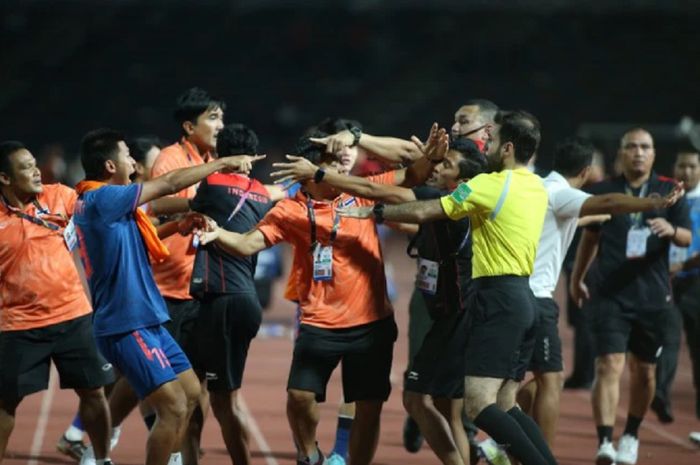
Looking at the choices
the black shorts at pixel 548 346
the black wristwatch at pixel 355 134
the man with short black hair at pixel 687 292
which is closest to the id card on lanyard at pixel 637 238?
the man with short black hair at pixel 687 292

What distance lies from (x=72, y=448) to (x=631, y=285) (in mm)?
4093

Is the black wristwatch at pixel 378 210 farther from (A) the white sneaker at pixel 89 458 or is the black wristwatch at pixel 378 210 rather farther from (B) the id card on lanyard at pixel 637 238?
(B) the id card on lanyard at pixel 637 238

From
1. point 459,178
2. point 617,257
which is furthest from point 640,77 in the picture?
point 459,178

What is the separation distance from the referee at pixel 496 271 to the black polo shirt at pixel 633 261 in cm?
287

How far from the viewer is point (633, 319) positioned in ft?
33.6

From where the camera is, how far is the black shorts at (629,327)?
1012 centimetres

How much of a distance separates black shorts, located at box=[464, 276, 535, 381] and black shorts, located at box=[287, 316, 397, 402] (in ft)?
2.49

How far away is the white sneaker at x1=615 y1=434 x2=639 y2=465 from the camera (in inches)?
386

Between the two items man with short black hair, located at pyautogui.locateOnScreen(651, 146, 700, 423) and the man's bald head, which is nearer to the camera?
the man's bald head

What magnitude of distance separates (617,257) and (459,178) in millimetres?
2625

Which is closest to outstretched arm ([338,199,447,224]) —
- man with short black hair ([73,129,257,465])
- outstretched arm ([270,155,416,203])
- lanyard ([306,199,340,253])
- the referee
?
the referee

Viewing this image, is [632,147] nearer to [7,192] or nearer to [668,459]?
[668,459]

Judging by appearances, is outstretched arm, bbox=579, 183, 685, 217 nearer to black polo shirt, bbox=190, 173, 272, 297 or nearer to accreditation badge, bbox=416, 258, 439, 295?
accreditation badge, bbox=416, 258, 439, 295

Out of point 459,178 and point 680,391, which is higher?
point 459,178
